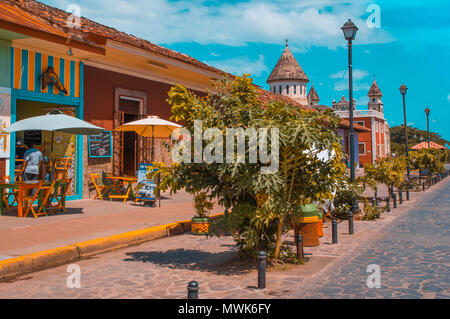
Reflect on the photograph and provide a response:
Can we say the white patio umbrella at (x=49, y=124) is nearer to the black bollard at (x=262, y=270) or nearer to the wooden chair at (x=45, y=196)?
the wooden chair at (x=45, y=196)

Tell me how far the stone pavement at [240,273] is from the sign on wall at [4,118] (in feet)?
17.2

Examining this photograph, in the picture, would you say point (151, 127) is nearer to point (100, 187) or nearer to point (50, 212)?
point (100, 187)

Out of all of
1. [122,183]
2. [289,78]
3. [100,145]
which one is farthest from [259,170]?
[289,78]

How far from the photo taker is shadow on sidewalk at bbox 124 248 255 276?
20.4ft

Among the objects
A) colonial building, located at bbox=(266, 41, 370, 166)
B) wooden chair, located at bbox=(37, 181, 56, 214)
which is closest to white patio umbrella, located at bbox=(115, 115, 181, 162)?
wooden chair, located at bbox=(37, 181, 56, 214)

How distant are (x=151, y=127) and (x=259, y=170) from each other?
27.4 feet

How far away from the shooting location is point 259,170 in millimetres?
5750

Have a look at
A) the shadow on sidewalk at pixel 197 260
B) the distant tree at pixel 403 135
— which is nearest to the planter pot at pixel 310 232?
the shadow on sidewalk at pixel 197 260

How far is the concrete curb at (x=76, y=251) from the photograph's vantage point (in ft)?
19.0

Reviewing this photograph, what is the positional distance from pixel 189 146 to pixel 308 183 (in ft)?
5.98

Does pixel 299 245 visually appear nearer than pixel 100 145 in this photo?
Yes

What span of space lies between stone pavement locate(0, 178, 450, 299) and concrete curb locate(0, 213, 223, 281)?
0.18m

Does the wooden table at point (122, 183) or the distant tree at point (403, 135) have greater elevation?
the distant tree at point (403, 135)
